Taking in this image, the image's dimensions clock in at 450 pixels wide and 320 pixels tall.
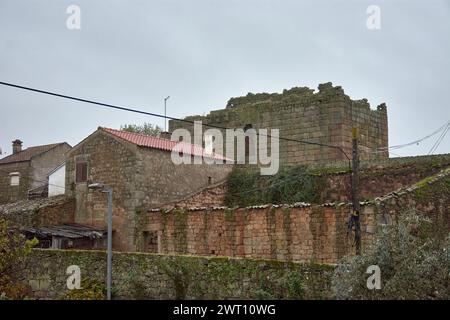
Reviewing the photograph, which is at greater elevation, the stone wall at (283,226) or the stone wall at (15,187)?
the stone wall at (15,187)

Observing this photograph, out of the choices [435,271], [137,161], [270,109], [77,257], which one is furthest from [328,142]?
[435,271]

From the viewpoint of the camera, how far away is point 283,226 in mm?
21812

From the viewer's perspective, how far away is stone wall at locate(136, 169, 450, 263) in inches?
768

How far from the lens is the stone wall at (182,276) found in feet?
43.0

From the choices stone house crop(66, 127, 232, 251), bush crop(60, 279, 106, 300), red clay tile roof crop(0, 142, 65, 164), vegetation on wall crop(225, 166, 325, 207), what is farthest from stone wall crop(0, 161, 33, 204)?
bush crop(60, 279, 106, 300)

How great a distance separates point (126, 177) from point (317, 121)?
10232 mm

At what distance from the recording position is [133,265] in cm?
1566

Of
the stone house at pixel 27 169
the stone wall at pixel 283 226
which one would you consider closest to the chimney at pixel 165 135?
the stone wall at pixel 283 226

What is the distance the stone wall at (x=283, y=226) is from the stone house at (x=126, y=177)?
0.69 m

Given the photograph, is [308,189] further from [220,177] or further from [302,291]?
[302,291]

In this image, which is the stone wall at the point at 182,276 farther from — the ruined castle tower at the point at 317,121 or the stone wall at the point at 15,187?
the stone wall at the point at 15,187

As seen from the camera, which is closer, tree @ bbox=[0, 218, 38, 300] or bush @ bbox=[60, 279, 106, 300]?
bush @ bbox=[60, 279, 106, 300]
